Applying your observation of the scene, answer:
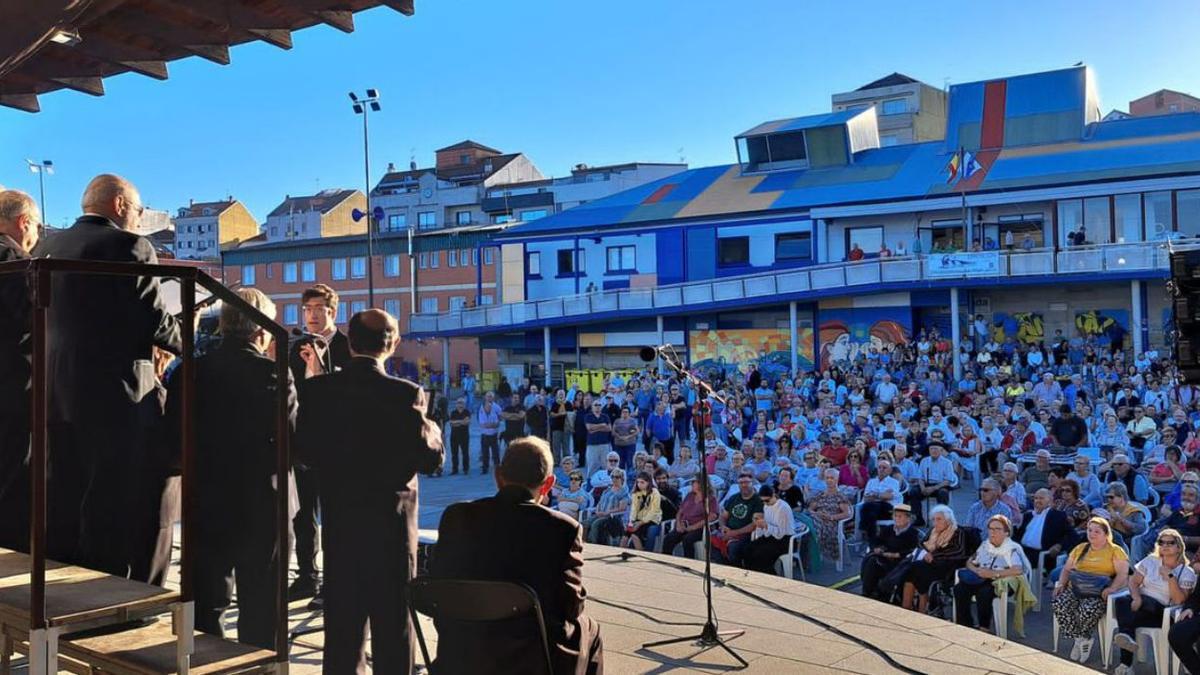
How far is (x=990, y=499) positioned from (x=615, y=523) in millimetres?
3892

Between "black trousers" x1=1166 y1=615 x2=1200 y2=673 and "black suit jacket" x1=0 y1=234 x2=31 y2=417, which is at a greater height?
"black suit jacket" x1=0 y1=234 x2=31 y2=417

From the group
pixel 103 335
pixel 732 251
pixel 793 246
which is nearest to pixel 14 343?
pixel 103 335

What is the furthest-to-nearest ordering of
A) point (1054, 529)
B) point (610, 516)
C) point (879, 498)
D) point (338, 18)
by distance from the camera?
point (610, 516) < point (879, 498) < point (1054, 529) < point (338, 18)

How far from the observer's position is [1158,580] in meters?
7.41

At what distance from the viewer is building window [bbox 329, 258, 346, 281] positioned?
2231 inches

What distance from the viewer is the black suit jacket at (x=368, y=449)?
161 inches

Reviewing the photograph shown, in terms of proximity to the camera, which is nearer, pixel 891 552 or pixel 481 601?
pixel 481 601

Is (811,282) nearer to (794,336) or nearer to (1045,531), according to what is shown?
(794,336)

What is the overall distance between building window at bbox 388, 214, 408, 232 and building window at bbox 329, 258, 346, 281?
14.8 metres

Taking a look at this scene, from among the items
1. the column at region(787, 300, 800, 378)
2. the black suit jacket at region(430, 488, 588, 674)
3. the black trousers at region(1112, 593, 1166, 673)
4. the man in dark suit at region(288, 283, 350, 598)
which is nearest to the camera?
the black suit jacket at region(430, 488, 588, 674)

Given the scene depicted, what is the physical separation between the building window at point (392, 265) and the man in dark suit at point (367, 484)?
5294 centimetres

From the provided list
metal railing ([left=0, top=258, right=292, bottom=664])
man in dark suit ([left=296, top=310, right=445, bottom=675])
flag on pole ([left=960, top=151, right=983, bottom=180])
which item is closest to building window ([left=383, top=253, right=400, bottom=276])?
flag on pole ([left=960, top=151, right=983, bottom=180])

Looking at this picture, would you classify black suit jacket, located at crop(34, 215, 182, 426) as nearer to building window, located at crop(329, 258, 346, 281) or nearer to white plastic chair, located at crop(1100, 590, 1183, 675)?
white plastic chair, located at crop(1100, 590, 1183, 675)

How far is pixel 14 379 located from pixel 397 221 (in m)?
69.5
